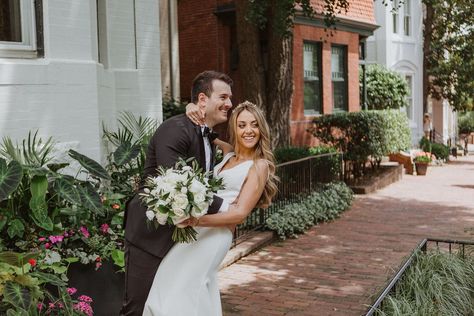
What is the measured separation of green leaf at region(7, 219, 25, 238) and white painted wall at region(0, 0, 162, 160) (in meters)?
1.38

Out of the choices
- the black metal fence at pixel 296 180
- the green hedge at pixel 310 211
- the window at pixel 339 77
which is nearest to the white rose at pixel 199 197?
the black metal fence at pixel 296 180

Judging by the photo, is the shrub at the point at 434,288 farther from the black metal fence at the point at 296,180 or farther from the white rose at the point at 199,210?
the black metal fence at the point at 296,180

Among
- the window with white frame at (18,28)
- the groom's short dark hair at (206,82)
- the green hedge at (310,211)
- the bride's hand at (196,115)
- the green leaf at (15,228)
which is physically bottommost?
the green hedge at (310,211)

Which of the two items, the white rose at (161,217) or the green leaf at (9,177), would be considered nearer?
the white rose at (161,217)

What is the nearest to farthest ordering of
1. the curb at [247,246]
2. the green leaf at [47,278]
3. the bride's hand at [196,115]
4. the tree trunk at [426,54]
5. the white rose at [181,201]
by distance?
1. the white rose at [181,201]
2. the bride's hand at [196,115]
3. the green leaf at [47,278]
4. the curb at [247,246]
5. the tree trunk at [426,54]

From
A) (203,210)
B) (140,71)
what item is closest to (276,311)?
(203,210)

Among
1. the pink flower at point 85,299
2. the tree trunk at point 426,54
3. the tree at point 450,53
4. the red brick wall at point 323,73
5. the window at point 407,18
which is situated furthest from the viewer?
the tree trunk at point 426,54

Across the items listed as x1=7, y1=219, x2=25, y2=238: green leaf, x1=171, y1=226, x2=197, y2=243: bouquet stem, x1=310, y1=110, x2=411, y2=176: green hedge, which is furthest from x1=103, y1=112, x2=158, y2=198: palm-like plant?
x1=310, y1=110, x2=411, y2=176: green hedge

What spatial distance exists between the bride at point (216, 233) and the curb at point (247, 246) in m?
3.94

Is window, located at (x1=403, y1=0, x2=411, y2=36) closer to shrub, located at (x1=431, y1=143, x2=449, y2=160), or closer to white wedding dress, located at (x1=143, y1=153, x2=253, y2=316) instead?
shrub, located at (x1=431, y1=143, x2=449, y2=160)

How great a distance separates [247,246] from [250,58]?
4.89 m

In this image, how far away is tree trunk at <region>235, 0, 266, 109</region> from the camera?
39.0ft

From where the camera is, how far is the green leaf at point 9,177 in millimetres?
4305

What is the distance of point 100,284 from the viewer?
497 centimetres
